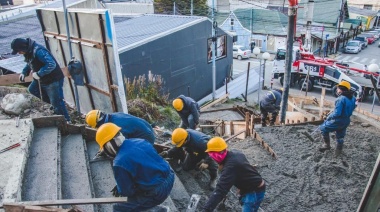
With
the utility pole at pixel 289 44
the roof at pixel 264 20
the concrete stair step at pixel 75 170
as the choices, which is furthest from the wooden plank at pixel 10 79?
the roof at pixel 264 20

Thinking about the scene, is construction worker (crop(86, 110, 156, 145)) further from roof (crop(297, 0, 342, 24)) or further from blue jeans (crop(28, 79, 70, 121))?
roof (crop(297, 0, 342, 24))

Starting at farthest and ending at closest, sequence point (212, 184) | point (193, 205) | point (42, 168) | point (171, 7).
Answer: point (171, 7), point (212, 184), point (193, 205), point (42, 168)

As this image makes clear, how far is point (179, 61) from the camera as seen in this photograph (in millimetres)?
15883

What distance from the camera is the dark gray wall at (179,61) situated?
1378 centimetres

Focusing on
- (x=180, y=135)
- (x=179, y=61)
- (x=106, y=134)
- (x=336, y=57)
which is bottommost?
(x=336, y=57)

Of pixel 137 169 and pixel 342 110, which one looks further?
pixel 342 110

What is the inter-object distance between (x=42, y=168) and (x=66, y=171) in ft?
1.15

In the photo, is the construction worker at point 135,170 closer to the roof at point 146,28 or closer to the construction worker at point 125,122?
the construction worker at point 125,122

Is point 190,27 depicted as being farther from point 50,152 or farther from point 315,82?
point 50,152

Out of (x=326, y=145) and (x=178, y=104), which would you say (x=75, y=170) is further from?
(x=326, y=145)

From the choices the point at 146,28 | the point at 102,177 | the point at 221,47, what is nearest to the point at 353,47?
the point at 221,47

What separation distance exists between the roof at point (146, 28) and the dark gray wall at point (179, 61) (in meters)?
0.27

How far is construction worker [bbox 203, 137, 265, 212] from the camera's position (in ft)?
13.1

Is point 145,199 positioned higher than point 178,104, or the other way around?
point 145,199
